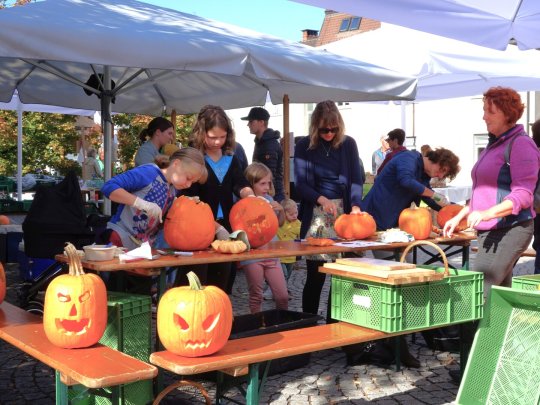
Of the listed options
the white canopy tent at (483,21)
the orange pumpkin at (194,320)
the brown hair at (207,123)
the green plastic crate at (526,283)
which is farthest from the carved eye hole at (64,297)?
the white canopy tent at (483,21)

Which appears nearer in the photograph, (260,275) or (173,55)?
(173,55)

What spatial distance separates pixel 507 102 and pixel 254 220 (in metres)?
1.73

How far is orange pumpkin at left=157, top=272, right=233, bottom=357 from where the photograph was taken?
284cm

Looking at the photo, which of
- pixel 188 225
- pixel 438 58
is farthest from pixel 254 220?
pixel 438 58

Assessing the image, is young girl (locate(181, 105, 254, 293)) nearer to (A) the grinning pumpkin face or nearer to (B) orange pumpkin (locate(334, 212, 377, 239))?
(B) orange pumpkin (locate(334, 212, 377, 239))

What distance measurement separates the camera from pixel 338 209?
5148mm

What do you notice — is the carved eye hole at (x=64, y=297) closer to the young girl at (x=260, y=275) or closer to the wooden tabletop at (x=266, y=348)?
the wooden tabletop at (x=266, y=348)

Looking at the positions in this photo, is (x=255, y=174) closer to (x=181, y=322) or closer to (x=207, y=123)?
(x=207, y=123)

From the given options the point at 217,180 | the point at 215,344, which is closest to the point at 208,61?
the point at 217,180

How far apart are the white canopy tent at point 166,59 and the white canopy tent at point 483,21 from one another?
3.87 ft

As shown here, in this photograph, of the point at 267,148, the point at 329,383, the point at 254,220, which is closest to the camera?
the point at 254,220

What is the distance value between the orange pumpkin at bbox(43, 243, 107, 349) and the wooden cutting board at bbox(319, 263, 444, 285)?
1.28 metres

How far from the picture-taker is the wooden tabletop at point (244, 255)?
353 centimetres

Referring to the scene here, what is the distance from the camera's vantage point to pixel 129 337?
348 centimetres
